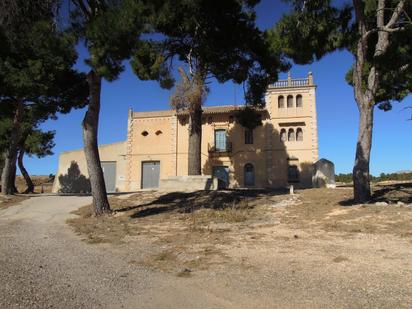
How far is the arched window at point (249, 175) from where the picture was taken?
106 feet

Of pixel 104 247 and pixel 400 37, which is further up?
pixel 400 37

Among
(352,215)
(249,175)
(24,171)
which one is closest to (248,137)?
(249,175)

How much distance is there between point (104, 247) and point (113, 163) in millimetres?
28119

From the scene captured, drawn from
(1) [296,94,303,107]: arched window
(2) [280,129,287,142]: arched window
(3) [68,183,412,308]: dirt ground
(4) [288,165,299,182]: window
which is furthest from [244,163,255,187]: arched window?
(3) [68,183,412,308]: dirt ground

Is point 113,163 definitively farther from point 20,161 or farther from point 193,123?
point 193,123

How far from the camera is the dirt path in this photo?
14.0 ft

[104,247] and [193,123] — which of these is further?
[193,123]

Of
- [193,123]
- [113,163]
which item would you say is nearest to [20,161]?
[113,163]

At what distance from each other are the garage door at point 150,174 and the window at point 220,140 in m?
5.44

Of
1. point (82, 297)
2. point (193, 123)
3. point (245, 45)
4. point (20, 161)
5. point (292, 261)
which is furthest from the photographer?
point (20, 161)

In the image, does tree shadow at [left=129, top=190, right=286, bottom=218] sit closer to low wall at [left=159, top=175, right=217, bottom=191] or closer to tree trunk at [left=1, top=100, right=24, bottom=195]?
low wall at [left=159, top=175, right=217, bottom=191]

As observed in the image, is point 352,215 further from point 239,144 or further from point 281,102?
point 281,102

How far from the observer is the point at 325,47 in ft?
43.1

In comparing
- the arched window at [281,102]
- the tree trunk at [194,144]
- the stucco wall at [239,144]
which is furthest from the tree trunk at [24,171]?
the arched window at [281,102]
